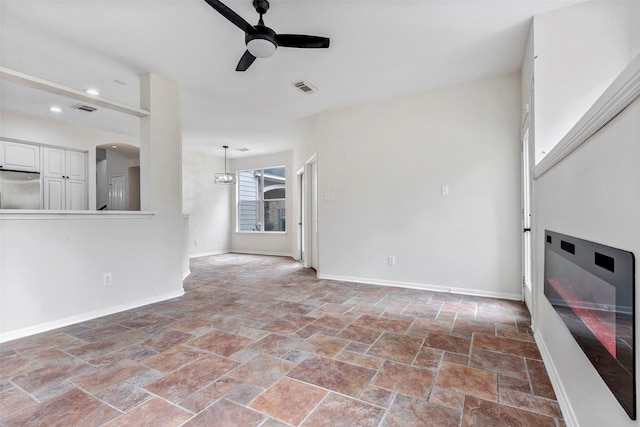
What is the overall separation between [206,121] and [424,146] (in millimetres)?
3569

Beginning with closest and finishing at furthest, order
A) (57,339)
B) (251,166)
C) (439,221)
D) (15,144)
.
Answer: (57,339) → (439,221) → (15,144) → (251,166)

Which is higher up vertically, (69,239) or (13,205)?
(13,205)

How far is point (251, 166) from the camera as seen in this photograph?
7.86 meters

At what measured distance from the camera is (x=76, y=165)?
5293mm

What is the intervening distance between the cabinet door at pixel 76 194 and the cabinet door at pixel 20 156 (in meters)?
0.50

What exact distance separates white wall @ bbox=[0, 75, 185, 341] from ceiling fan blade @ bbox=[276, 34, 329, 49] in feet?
6.26

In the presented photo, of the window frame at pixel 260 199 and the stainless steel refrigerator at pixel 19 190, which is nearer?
the stainless steel refrigerator at pixel 19 190

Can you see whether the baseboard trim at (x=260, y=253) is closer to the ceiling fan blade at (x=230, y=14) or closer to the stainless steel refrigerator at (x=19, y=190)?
the stainless steel refrigerator at (x=19, y=190)

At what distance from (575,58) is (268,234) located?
6.49 meters

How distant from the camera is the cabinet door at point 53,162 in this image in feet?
16.2

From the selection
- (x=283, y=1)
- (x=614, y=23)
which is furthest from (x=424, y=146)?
(x=283, y=1)

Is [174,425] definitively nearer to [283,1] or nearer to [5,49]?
[283,1]

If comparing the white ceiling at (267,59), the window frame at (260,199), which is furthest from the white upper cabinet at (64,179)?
the window frame at (260,199)

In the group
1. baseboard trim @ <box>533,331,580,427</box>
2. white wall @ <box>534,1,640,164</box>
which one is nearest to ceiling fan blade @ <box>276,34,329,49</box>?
white wall @ <box>534,1,640,164</box>
